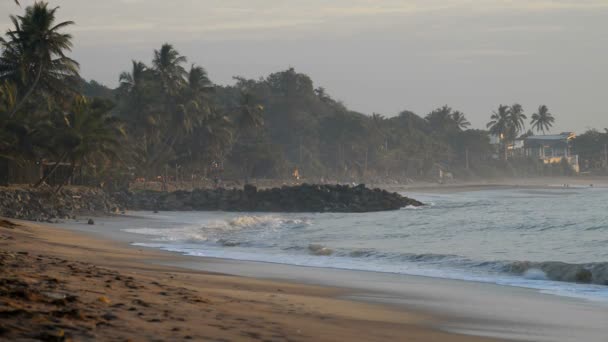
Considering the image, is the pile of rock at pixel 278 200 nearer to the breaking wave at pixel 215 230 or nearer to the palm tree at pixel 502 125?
the breaking wave at pixel 215 230

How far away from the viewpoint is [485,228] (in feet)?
84.5

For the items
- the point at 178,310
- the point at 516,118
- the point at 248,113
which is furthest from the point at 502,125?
the point at 178,310

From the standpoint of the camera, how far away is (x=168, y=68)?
5894 centimetres

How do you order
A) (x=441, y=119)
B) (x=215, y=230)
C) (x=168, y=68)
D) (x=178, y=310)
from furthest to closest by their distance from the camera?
(x=441, y=119) → (x=168, y=68) → (x=215, y=230) → (x=178, y=310)

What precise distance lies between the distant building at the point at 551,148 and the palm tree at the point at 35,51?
4656 inches

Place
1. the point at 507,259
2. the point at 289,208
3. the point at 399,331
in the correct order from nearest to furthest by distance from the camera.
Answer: the point at 399,331 → the point at 507,259 → the point at 289,208

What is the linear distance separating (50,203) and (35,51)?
12188mm

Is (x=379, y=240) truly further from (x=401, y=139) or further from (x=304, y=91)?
(x=401, y=139)

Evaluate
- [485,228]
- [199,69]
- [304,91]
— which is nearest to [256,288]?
[485,228]

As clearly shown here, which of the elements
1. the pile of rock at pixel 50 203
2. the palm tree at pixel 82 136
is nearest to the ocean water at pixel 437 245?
the pile of rock at pixel 50 203

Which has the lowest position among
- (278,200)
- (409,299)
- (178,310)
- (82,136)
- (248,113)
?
(409,299)

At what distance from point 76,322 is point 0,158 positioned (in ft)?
98.2

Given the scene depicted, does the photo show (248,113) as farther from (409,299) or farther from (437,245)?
(409,299)

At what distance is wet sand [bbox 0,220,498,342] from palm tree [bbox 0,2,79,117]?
3180 centimetres
